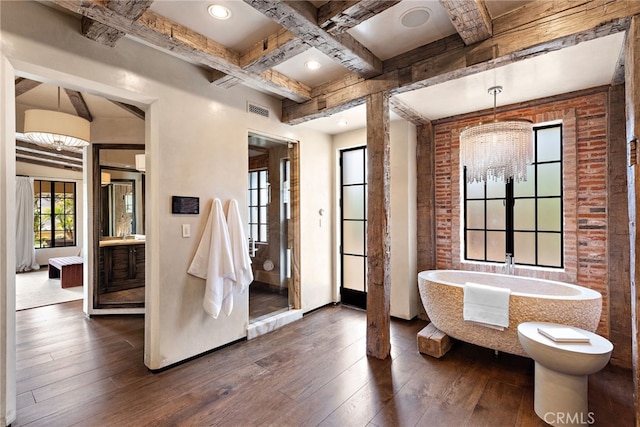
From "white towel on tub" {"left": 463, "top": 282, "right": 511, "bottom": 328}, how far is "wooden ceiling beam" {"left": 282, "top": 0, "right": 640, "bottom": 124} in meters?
1.86

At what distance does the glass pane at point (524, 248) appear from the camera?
3.36 meters

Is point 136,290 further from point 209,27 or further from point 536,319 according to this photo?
point 536,319

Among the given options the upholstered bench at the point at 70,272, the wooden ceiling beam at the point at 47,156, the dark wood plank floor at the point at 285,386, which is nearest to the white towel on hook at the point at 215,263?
the dark wood plank floor at the point at 285,386

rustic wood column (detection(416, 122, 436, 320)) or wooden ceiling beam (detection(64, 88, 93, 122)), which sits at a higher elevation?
wooden ceiling beam (detection(64, 88, 93, 122))

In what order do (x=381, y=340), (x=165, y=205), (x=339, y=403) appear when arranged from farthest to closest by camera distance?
(x=381, y=340) → (x=165, y=205) → (x=339, y=403)

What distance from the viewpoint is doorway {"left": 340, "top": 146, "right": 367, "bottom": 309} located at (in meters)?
4.32

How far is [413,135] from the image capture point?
12.9ft

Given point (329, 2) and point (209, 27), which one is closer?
point (329, 2)

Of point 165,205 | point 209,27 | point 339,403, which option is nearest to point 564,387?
point 339,403

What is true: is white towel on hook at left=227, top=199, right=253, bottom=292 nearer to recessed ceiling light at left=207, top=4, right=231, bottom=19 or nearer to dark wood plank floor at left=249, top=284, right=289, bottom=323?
dark wood plank floor at left=249, top=284, right=289, bottom=323

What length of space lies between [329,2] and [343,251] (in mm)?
3308

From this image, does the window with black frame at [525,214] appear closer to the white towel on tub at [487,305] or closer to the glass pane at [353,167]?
the white towel on tub at [487,305]

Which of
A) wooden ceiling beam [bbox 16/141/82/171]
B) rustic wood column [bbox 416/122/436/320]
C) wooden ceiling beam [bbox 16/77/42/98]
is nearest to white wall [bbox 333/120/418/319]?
rustic wood column [bbox 416/122/436/320]

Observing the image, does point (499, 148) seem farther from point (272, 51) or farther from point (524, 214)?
point (272, 51)
